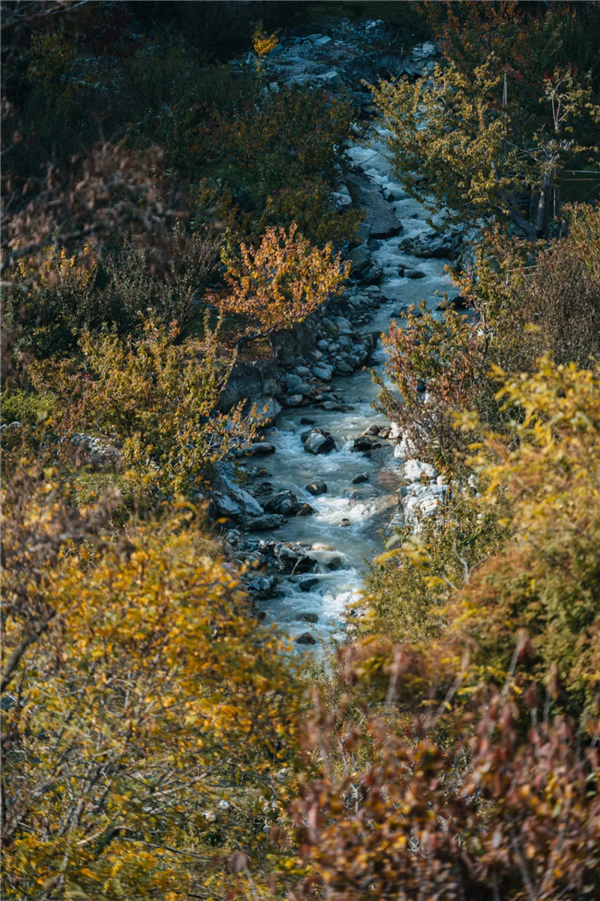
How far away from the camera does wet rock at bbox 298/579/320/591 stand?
15062mm

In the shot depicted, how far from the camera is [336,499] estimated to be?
17906 millimetres

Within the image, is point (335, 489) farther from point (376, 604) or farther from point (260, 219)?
point (260, 219)

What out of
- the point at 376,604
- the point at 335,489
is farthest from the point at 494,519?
the point at 335,489

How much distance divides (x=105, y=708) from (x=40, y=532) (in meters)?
1.32

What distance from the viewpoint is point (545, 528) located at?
5738 mm

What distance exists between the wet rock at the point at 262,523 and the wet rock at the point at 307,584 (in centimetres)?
186

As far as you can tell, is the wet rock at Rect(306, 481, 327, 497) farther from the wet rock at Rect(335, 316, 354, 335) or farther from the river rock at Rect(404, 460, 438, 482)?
the wet rock at Rect(335, 316, 354, 335)

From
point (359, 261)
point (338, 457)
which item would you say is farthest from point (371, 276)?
point (338, 457)

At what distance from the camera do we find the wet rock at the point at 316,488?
18.1 metres

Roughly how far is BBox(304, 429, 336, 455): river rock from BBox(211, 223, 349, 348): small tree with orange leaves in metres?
3.44

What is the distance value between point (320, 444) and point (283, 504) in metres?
2.79

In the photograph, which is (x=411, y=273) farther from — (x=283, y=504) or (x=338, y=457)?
(x=283, y=504)

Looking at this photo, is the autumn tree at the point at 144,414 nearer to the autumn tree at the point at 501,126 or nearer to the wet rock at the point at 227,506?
the wet rock at the point at 227,506

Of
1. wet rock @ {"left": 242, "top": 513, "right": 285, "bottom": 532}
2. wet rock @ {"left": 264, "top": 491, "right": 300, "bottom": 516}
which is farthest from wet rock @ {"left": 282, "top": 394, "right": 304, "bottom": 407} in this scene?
wet rock @ {"left": 242, "top": 513, "right": 285, "bottom": 532}
